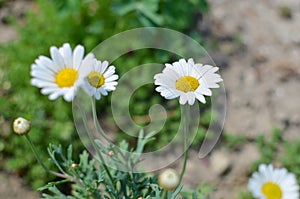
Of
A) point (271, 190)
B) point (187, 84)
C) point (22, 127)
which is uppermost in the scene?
point (271, 190)

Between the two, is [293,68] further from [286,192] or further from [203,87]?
[203,87]

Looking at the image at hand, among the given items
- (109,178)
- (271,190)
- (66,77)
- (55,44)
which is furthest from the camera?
(55,44)

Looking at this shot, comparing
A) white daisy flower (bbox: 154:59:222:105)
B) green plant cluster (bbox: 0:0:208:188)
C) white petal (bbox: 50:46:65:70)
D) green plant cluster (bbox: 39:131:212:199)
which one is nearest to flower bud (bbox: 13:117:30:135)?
green plant cluster (bbox: 39:131:212:199)

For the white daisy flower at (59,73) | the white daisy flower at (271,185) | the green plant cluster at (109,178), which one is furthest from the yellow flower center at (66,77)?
the white daisy flower at (271,185)

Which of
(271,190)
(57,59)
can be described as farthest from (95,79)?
(271,190)

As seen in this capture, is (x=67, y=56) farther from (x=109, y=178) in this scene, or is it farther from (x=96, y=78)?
(x=109, y=178)

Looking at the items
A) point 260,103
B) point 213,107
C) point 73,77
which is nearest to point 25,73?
point 213,107

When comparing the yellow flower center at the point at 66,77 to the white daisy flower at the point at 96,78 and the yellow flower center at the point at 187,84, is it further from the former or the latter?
the yellow flower center at the point at 187,84

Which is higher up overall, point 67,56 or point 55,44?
point 55,44
